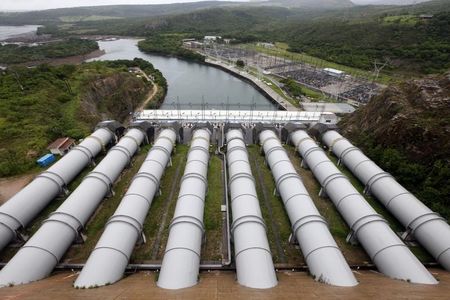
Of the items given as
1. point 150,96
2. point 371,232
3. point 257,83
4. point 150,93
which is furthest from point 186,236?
point 257,83

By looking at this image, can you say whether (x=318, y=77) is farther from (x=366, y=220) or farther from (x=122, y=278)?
(x=122, y=278)

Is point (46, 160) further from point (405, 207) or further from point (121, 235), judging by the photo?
→ point (405, 207)

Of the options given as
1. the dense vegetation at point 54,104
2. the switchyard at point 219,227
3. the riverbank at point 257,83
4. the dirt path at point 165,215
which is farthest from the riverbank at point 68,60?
the dirt path at point 165,215

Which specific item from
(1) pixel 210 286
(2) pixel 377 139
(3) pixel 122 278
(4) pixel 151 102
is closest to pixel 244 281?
(1) pixel 210 286

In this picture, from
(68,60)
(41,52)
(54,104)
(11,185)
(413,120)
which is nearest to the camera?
(11,185)

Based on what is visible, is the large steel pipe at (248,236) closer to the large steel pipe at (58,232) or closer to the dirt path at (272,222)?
the dirt path at (272,222)

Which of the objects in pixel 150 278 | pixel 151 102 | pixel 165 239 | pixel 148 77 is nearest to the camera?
pixel 150 278

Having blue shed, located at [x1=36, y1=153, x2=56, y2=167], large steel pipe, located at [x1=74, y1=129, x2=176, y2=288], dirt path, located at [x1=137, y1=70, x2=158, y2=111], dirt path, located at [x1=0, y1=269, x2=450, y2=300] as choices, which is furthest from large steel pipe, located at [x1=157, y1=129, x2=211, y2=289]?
dirt path, located at [x1=137, y1=70, x2=158, y2=111]
